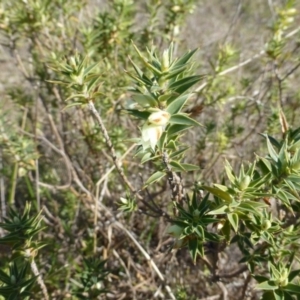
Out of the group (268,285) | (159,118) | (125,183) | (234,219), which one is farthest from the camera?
(125,183)

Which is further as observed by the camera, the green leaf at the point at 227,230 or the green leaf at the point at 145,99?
the green leaf at the point at 227,230

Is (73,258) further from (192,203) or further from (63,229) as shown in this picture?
(192,203)

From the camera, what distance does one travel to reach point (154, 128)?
1.01m

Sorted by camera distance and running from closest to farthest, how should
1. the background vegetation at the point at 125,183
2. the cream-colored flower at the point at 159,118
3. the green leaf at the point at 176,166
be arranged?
the cream-colored flower at the point at 159,118, the green leaf at the point at 176,166, the background vegetation at the point at 125,183

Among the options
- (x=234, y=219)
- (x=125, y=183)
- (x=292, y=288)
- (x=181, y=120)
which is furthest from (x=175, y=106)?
(x=292, y=288)

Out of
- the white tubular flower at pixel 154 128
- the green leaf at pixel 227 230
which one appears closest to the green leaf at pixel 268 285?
the green leaf at pixel 227 230

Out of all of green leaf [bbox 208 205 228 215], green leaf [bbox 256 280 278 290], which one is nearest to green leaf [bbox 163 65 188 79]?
green leaf [bbox 208 205 228 215]

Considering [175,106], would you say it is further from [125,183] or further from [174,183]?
[125,183]

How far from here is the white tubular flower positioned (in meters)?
1.00

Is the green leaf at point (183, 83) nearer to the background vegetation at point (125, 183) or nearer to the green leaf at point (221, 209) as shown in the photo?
the background vegetation at point (125, 183)

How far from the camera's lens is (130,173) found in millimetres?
2580

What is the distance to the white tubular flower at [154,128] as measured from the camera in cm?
100

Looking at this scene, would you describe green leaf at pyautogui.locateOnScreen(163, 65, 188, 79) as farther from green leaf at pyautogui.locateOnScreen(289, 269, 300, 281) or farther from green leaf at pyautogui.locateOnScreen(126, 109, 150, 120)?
green leaf at pyautogui.locateOnScreen(289, 269, 300, 281)

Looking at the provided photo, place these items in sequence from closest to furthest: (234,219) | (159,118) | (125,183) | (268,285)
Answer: (159,118), (234,219), (268,285), (125,183)
